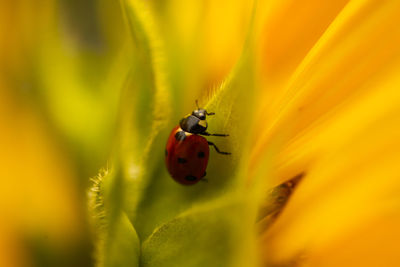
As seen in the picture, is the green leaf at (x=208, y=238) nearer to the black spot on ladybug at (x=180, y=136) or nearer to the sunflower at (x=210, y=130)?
the sunflower at (x=210, y=130)

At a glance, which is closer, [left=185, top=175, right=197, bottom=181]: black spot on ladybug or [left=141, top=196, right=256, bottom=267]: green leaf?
[left=141, top=196, right=256, bottom=267]: green leaf

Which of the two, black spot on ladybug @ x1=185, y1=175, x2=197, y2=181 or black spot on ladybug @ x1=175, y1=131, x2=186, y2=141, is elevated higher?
black spot on ladybug @ x1=185, y1=175, x2=197, y2=181

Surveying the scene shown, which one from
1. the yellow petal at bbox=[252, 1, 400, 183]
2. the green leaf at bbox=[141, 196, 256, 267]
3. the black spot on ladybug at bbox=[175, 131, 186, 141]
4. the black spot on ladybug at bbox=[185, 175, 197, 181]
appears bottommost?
the black spot on ladybug at bbox=[175, 131, 186, 141]

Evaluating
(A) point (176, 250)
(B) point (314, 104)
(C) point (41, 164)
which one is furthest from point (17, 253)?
(B) point (314, 104)

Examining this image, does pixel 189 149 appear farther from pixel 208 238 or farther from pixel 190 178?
pixel 208 238

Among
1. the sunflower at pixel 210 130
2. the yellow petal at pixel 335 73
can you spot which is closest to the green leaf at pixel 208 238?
the sunflower at pixel 210 130

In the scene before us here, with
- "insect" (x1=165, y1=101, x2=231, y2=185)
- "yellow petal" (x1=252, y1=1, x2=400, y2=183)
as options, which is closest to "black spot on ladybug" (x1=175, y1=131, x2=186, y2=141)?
"insect" (x1=165, y1=101, x2=231, y2=185)

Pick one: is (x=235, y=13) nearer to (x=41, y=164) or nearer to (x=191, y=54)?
(x=191, y=54)

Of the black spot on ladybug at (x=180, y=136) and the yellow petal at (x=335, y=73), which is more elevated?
the yellow petal at (x=335, y=73)

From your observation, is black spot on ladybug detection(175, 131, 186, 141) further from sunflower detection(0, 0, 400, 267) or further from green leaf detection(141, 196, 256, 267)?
green leaf detection(141, 196, 256, 267)
